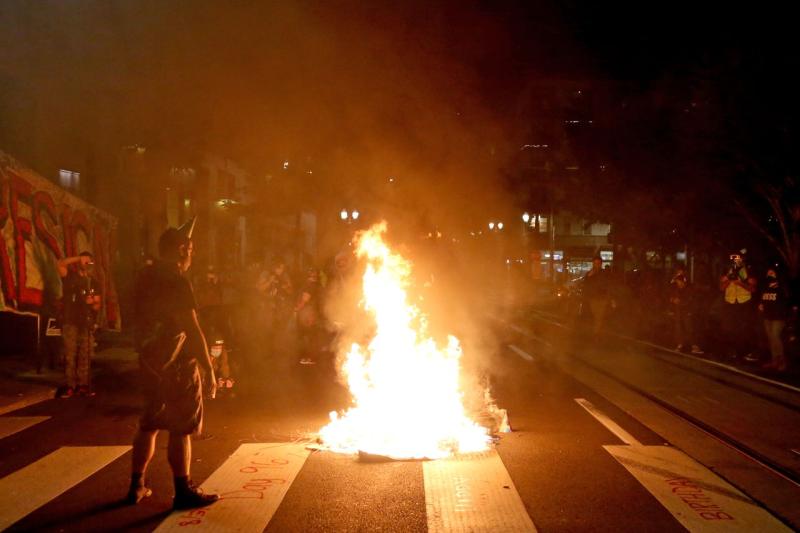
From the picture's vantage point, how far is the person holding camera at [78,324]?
8.18 metres

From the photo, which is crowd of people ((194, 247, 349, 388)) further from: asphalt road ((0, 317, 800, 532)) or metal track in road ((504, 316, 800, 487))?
metal track in road ((504, 316, 800, 487))

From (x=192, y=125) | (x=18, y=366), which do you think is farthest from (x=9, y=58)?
(x=18, y=366)

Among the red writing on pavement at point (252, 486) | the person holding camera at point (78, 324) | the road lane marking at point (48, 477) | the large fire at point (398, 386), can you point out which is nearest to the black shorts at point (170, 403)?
the red writing on pavement at point (252, 486)

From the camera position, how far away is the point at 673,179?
1722 centimetres

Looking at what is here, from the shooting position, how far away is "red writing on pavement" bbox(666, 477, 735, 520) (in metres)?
4.21

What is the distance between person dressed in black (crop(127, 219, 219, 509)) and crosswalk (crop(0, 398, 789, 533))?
354mm

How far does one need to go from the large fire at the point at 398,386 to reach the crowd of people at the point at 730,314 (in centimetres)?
633

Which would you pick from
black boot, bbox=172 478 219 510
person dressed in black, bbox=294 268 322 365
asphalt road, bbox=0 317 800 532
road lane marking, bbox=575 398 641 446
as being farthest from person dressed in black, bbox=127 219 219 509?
person dressed in black, bbox=294 268 322 365

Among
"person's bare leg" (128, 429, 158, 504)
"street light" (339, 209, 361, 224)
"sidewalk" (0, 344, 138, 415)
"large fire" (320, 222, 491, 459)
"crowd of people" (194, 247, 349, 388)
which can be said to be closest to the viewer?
"person's bare leg" (128, 429, 158, 504)

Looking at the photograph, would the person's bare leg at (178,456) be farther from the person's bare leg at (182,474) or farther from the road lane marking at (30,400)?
the road lane marking at (30,400)

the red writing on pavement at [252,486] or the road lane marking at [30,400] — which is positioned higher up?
the road lane marking at [30,400]

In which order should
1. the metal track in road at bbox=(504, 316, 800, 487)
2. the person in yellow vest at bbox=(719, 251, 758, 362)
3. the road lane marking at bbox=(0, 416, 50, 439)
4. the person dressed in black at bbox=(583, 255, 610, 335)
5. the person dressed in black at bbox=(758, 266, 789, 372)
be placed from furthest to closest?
1. the person dressed in black at bbox=(583, 255, 610, 335)
2. the person in yellow vest at bbox=(719, 251, 758, 362)
3. the person dressed in black at bbox=(758, 266, 789, 372)
4. the road lane marking at bbox=(0, 416, 50, 439)
5. the metal track in road at bbox=(504, 316, 800, 487)

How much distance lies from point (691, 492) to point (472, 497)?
1524mm

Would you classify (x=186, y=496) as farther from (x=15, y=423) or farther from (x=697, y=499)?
(x=15, y=423)
